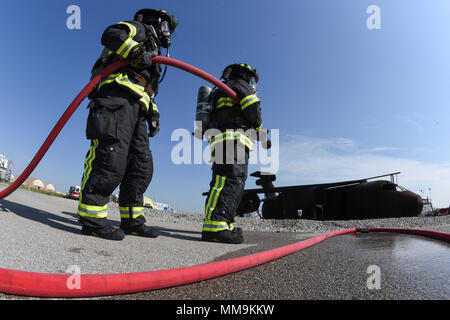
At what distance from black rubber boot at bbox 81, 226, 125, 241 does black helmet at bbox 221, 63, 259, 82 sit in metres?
2.50

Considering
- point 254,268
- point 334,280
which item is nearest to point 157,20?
point 254,268

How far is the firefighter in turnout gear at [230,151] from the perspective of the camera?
9.23 feet

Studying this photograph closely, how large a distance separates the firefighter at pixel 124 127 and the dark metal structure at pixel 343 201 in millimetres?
6362

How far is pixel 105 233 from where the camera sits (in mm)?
2201

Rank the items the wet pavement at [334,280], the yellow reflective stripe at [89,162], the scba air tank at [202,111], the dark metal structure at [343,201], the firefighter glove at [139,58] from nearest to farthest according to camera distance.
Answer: the wet pavement at [334,280]
the yellow reflective stripe at [89,162]
the firefighter glove at [139,58]
the scba air tank at [202,111]
the dark metal structure at [343,201]

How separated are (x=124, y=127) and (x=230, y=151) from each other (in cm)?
121

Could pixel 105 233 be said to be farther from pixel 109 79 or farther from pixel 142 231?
pixel 109 79

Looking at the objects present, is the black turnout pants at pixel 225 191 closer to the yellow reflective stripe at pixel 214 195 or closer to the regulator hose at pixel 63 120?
the yellow reflective stripe at pixel 214 195

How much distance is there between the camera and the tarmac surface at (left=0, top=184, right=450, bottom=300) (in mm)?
1157

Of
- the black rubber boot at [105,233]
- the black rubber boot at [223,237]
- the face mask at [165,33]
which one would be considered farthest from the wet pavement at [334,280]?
the face mask at [165,33]
